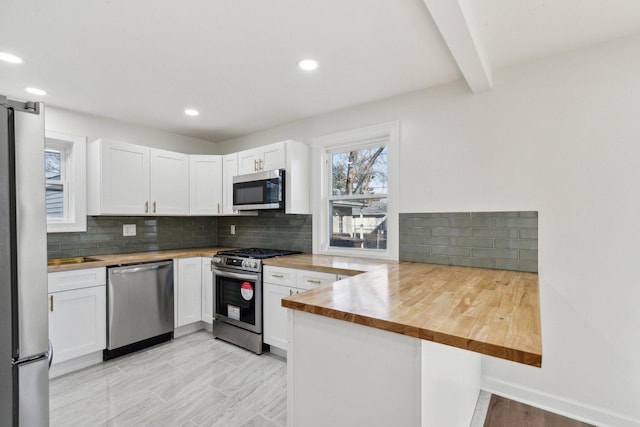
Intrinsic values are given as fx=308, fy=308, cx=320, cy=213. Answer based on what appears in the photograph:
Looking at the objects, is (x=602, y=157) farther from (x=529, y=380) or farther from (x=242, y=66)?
(x=242, y=66)

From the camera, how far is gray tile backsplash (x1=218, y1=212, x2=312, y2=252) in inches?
138

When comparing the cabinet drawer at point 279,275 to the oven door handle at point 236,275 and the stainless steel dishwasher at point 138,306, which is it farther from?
the stainless steel dishwasher at point 138,306

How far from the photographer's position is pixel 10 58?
209 centimetres

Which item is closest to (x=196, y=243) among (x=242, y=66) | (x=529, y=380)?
(x=242, y=66)

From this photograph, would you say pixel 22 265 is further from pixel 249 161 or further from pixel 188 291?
pixel 249 161

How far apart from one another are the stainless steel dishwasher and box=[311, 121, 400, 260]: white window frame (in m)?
1.63

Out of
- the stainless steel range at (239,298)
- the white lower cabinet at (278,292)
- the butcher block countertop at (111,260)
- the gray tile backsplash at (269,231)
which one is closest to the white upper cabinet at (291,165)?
the gray tile backsplash at (269,231)

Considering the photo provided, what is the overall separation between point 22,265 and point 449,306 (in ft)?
5.14

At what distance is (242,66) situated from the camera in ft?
7.39

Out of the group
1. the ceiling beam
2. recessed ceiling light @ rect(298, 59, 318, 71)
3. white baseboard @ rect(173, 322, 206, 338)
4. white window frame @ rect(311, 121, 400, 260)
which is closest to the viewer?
the ceiling beam

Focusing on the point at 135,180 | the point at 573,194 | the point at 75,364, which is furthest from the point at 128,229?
the point at 573,194

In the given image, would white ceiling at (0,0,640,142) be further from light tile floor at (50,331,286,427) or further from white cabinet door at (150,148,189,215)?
light tile floor at (50,331,286,427)

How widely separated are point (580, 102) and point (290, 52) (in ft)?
6.38

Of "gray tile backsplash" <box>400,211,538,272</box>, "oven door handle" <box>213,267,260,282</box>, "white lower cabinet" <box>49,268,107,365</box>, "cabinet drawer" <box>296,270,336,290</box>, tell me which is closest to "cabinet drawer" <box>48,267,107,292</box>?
"white lower cabinet" <box>49,268,107,365</box>
